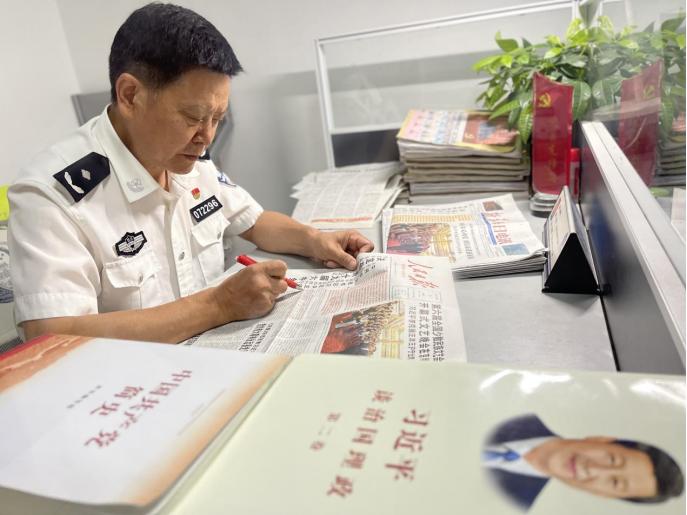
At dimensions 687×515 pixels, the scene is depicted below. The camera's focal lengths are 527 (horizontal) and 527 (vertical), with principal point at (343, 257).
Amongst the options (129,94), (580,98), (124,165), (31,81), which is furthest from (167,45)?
(31,81)

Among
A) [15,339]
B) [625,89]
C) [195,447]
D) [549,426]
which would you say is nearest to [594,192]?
[625,89]

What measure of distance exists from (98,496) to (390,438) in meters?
0.19

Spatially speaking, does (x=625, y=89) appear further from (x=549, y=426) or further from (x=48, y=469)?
(x=48, y=469)

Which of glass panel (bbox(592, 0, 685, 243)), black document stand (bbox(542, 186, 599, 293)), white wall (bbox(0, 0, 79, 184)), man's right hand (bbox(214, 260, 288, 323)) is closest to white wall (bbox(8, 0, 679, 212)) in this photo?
white wall (bbox(0, 0, 79, 184))

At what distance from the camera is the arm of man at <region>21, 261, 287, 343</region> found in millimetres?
853

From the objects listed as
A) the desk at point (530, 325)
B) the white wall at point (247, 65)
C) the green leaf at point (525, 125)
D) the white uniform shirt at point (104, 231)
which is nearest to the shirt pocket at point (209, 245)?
the white uniform shirt at point (104, 231)

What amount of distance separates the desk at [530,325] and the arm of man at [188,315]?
349 millimetres

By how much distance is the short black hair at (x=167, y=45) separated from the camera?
3.03 feet

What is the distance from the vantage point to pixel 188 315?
2.93 feet

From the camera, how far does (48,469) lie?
0.36 meters

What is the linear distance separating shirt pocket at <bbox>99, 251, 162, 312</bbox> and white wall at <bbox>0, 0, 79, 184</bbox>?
1.57 metres

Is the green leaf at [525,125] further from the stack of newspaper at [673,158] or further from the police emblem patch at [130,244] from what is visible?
the police emblem patch at [130,244]

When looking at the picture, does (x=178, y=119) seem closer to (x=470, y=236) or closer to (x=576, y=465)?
(x=470, y=236)

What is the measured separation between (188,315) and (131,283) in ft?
0.69
